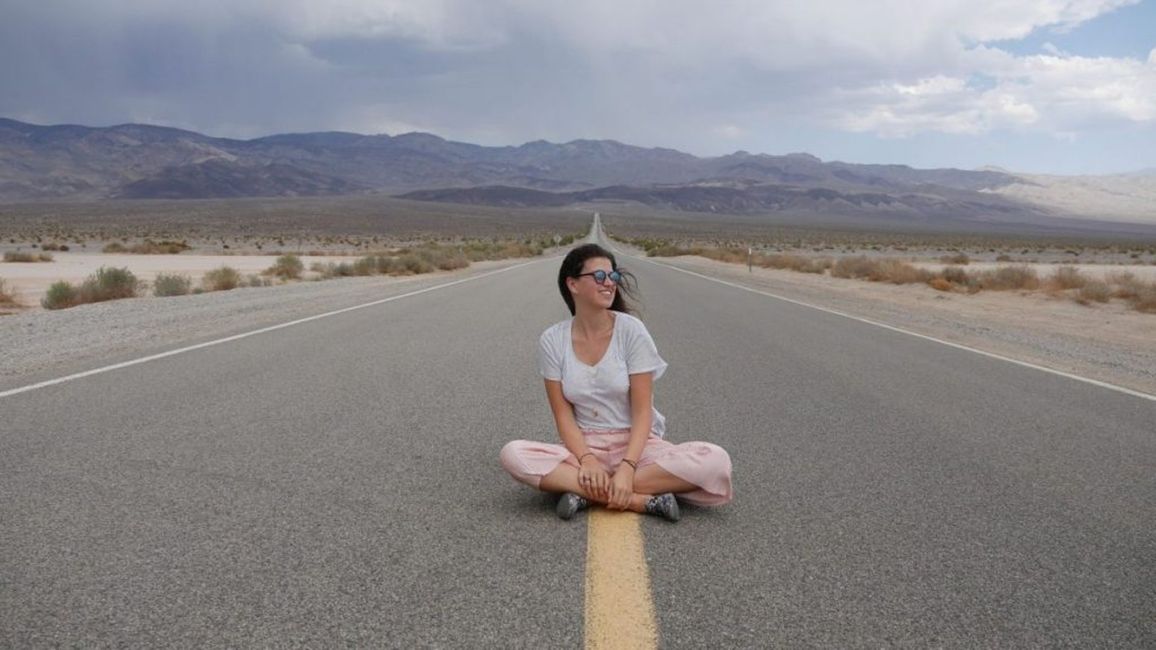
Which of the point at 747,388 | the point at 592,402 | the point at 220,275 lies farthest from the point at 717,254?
the point at 592,402

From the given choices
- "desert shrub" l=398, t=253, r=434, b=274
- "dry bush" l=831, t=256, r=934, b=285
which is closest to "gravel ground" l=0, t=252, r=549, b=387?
"desert shrub" l=398, t=253, r=434, b=274

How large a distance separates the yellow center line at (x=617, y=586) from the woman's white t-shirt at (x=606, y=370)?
0.56 m

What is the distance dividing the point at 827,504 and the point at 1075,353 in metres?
8.65

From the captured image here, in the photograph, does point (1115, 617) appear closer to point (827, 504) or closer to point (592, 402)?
point (827, 504)

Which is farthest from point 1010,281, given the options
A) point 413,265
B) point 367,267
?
point 367,267

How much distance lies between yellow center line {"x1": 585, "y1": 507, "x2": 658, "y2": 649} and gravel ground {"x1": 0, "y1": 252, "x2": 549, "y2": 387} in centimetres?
598

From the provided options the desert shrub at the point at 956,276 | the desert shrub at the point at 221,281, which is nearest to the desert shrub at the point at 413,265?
the desert shrub at the point at 221,281

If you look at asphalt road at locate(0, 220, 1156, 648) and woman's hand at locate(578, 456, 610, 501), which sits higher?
woman's hand at locate(578, 456, 610, 501)

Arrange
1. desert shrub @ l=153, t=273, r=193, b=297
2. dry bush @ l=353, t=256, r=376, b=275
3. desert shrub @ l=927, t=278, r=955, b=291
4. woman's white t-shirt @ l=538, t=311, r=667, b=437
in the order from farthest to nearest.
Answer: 1. dry bush @ l=353, t=256, r=376, b=275
2. desert shrub @ l=927, t=278, r=955, b=291
3. desert shrub @ l=153, t=273, r=193, b=297
4. woman's white t-shirt @ l=538, t=311, r=667, b=437

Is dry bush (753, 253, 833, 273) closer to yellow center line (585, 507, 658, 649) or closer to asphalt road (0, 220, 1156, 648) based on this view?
asphalt road (0, 220, 1156, 648)

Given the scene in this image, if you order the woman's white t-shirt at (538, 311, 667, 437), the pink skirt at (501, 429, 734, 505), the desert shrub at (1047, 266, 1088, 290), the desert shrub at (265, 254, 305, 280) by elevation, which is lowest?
the desert shrub at (265, 254, 305, 280)

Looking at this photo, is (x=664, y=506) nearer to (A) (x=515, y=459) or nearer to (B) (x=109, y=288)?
(A) (x=515, y=459)

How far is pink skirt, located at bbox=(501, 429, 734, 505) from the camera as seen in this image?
3.86m

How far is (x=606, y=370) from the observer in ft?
13.9
